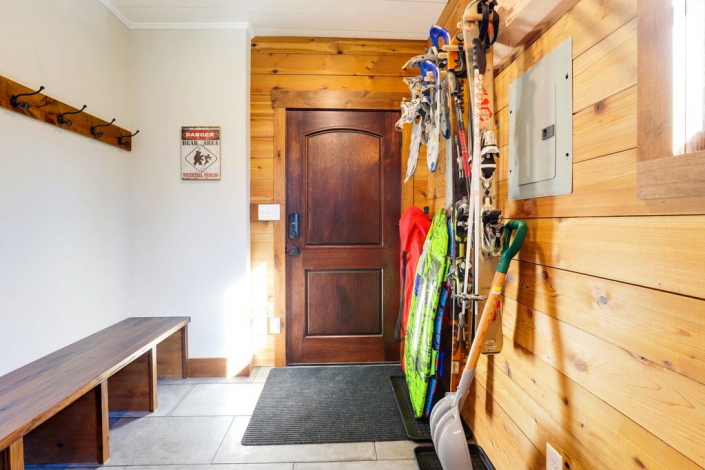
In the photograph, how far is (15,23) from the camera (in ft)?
5.06

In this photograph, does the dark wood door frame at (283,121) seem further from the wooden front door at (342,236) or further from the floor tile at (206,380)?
the floor tile at (206,380)

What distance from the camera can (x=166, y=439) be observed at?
68.6 inches

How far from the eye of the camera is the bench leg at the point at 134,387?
6.43 ft

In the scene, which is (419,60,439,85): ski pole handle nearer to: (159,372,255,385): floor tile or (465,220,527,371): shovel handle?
(465,220,527,371): shovel handle

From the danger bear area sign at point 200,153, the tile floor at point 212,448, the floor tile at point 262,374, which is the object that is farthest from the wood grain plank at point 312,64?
the tile floor at point 212,448

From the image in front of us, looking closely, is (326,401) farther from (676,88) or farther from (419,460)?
(676,88)

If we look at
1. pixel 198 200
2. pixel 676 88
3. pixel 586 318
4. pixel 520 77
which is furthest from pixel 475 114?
pixel 198 200

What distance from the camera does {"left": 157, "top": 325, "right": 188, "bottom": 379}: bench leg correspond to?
2383mm

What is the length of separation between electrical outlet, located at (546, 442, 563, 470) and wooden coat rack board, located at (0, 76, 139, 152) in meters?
2.52

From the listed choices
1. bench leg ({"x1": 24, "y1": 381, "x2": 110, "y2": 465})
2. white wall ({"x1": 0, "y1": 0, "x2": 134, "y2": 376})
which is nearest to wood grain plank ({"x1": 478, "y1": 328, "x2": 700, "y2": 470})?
bench leg ({"x1": 24, "y1": 381, "x2": 110, "y2": 465})

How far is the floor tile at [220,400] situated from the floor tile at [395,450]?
31.8 inches

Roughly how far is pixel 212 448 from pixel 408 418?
1040 mm

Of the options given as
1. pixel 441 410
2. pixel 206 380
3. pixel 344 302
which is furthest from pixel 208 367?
pixel 441 410

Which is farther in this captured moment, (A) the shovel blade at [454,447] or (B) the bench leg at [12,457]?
(A) the shovel blade at [454,447]
